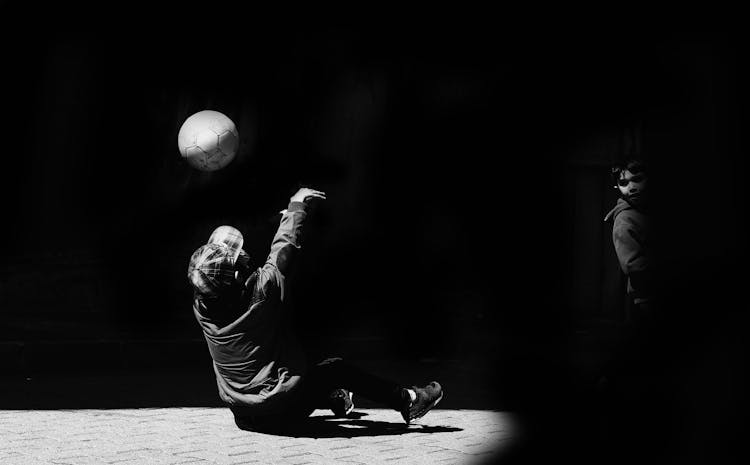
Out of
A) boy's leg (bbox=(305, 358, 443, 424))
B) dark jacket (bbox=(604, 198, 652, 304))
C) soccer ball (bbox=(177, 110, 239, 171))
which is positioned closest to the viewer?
dark jacket (bbox=(604, 198, 652, 304))

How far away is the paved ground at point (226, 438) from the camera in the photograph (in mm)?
5656

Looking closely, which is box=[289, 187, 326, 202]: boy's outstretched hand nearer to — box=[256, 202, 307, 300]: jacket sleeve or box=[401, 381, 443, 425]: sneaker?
box=[256, 202, 307, 300]: jacket sleeve

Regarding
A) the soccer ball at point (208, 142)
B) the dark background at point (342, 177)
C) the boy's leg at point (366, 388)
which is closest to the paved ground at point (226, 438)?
the boy's leg at point (366, 388)

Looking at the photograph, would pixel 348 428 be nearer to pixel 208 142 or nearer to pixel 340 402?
pixel 340 402

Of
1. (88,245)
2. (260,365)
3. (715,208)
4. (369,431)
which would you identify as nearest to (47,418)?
(260,365)

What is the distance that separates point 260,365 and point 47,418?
58.9 inches

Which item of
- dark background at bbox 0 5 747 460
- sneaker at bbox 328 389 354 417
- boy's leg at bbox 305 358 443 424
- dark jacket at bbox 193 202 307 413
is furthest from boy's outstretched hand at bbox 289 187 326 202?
dark background at bbox 0 5 747 460

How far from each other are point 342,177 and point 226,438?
17.5 feet

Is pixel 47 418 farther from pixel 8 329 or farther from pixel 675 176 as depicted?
pixel 675 176

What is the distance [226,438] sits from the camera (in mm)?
6199

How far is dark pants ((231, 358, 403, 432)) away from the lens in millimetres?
6270

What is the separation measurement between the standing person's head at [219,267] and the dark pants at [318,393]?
0.68 metres

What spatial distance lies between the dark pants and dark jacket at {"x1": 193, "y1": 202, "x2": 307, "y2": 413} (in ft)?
0.24

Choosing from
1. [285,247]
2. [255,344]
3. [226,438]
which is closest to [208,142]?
[285,247]
